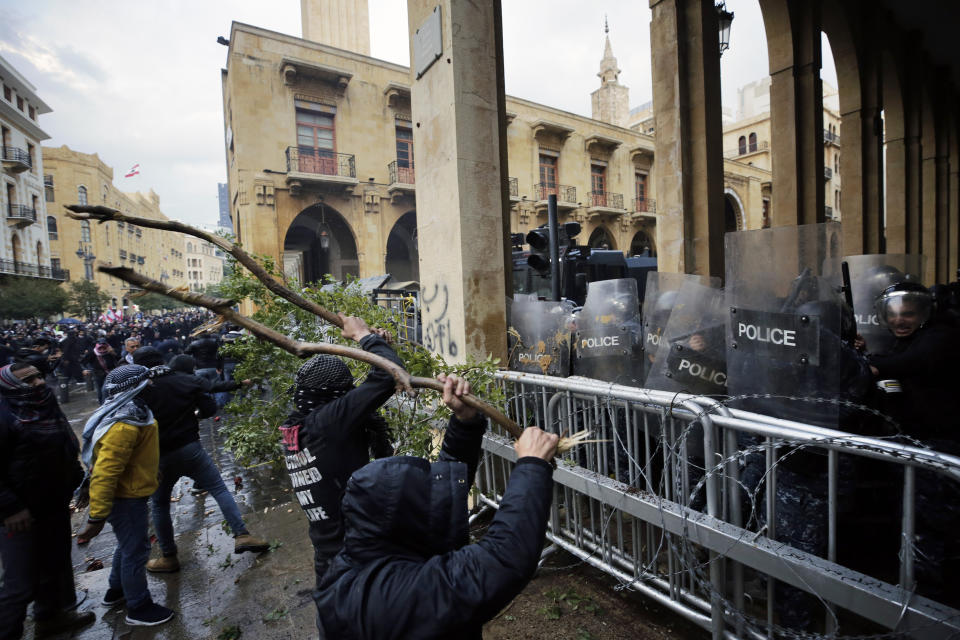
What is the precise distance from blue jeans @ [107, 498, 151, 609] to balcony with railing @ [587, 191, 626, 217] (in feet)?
80.5

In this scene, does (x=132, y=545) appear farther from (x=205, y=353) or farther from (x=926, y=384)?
(x=205, y=353)

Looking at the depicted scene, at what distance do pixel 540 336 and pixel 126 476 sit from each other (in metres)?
3.29

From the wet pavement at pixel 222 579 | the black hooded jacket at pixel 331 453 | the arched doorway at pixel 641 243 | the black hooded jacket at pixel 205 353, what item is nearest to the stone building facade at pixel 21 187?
the black hooded jacket at pixel 205 353

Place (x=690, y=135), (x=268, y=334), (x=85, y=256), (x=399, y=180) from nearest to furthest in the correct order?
1. (x=268, y=334)
2. (x=690, y=135)
3. (x=399, y=180)
4. (x=85, y=256)

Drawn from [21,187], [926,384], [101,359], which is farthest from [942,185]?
[21,187]

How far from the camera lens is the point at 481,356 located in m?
4.46

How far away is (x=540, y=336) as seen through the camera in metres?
4.29

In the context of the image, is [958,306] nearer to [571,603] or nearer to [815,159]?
[815,159]

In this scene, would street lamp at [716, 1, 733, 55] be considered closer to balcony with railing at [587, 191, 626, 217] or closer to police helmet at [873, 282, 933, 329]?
police helmet at [873, 282, 933, 329]

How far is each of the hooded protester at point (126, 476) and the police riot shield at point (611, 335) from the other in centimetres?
323

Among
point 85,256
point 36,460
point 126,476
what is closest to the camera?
point 36,460

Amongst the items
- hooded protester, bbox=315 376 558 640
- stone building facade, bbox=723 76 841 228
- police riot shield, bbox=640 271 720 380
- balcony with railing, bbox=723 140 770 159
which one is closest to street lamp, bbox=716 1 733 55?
police riot shield, bbox=640 271 720 380

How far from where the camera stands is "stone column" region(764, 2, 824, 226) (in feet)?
22.5

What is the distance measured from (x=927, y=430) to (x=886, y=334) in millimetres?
2280
